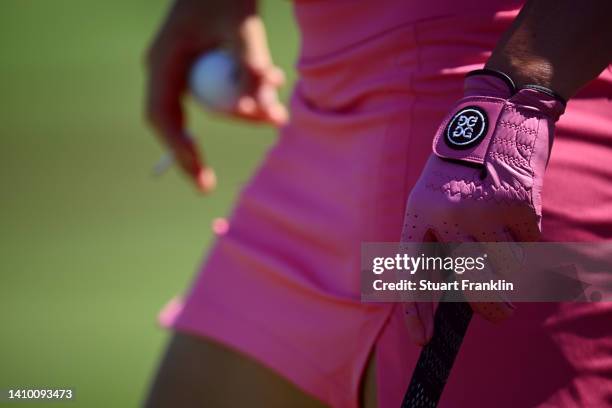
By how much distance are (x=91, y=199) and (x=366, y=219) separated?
3.82m

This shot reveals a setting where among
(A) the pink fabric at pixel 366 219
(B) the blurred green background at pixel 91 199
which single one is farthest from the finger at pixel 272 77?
(B) the blurred green background at pixel 91 199

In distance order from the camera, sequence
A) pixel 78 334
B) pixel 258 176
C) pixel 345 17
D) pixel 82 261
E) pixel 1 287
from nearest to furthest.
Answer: pixel 345 17, pixel 258 176, pixel 78 334, pixel 1 287, pixel 82 261

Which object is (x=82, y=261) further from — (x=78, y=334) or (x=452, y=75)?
(x=452, y=75)

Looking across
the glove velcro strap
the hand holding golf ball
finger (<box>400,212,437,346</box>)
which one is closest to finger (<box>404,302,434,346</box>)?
finger (<box>400,212,437,346</box>)

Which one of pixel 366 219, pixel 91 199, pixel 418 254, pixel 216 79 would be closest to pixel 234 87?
pixel 216 79

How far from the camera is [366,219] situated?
3.86 feet

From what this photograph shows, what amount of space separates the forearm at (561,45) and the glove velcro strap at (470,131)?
0.04 metres

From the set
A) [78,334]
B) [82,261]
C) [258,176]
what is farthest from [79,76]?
[258,176]

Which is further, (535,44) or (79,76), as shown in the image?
(79,76)

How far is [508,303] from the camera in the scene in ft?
3.15

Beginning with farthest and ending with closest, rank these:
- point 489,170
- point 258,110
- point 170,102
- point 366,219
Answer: point 258,110, point 170,102, point 366,219, point 489,170

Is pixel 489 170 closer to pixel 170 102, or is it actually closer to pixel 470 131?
pixel 470 131

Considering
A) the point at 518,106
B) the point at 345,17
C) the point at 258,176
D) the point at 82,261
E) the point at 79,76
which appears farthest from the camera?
the point at 79,76

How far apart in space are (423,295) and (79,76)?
499cm
